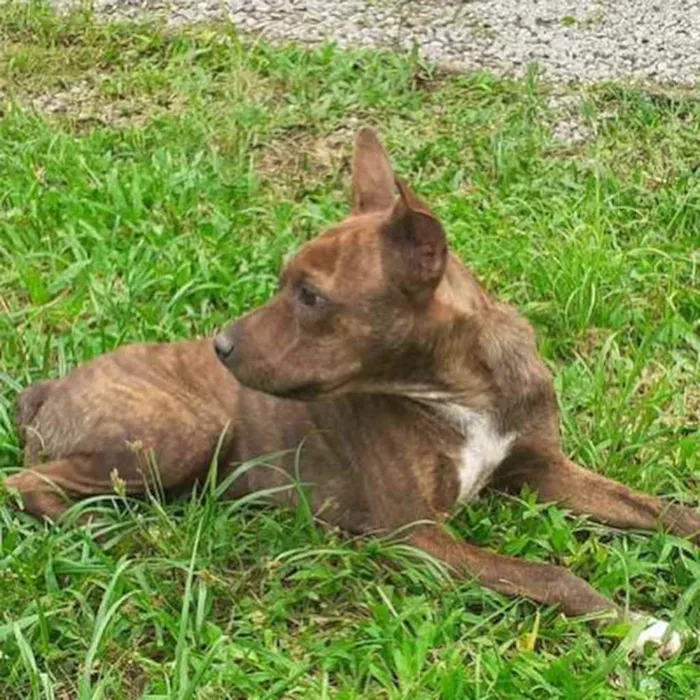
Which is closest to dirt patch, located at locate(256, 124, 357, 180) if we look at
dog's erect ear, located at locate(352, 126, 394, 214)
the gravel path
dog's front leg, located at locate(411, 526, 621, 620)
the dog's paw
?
the gravel path

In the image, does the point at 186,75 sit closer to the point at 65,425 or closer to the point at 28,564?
the point at 65,425

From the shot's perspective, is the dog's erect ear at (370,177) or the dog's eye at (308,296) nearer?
the dog's eye at (308,296)

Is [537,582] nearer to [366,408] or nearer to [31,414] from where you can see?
[366,408]

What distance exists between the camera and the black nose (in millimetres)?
4496

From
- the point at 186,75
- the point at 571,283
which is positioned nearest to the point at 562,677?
the point at 571,283

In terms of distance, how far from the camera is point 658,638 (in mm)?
4293

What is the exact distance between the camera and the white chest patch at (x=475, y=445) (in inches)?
184

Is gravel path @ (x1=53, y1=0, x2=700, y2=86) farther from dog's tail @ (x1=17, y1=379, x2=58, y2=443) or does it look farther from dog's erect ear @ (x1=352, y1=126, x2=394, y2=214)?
dog's tail @ (x1=17, y1=379, x2=58, y2=443)

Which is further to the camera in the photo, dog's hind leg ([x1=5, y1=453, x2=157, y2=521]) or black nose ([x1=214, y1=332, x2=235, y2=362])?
dog's hind leg ([x1=5, y1=453, x2=157, y2=521])

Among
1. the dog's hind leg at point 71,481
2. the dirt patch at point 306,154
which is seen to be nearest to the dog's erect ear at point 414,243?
the dog's hind leg at point 71,481

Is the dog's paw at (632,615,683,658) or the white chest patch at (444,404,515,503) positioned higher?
the white chest patch at (444,404,515,503)

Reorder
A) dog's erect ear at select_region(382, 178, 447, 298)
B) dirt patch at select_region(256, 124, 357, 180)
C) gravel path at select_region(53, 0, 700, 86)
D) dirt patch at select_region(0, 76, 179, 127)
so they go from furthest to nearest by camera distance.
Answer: gravel path at select_region(53, 0, 700, 86)
dirt patch at select_region(0, 76, 179, 127)
dirt patch at select_region(256, 124, 357, 180)
dog's erect ear at select_region(382, 178, 447, 298)

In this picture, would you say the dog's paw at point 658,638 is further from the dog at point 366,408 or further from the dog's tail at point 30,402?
the dog's tail at point 30,402

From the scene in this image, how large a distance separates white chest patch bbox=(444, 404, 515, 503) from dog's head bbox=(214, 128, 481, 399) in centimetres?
17
